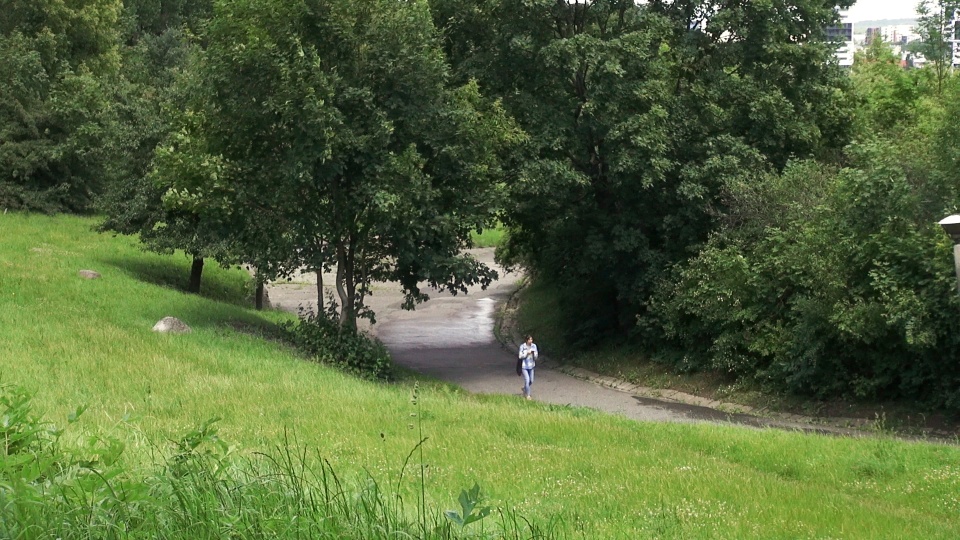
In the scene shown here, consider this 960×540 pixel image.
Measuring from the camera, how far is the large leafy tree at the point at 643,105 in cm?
2814

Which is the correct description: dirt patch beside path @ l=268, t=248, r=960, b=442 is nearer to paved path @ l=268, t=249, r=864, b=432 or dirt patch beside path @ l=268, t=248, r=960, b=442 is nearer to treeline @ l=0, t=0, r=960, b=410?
paved path @ l=268, t=249, r=864, b=432

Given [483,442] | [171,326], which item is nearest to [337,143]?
[171,326]

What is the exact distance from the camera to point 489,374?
102ft

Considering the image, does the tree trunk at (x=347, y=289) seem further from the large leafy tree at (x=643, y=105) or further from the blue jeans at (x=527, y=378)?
the large leafy tree at (x=643, y=105)

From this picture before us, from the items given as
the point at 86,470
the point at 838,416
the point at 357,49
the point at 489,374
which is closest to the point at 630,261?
the point at 489,374

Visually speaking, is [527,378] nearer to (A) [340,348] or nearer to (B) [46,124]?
(A) [340,348]

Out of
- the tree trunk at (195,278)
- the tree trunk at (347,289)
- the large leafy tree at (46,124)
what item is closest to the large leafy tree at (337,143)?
the tree trunk at (347,289)

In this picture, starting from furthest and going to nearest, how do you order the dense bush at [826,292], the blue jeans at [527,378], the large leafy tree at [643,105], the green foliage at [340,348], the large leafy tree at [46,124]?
1. the large leafy tree at [46,124]
2. the large leafy tree at [643,105]
3. the blue jeans at [527,378]
4. the green foliage at [340,348]
5. the dense bush at [826,292]

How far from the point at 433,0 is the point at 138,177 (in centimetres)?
1088

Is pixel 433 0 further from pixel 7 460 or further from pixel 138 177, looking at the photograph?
pixel 7 460

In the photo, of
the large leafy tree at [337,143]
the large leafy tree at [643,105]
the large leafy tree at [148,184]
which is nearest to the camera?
the large leafy tree at [337,143]

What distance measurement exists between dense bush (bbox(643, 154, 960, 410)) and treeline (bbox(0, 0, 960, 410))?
0.07 metres

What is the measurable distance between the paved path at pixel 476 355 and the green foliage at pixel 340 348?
3118 mm

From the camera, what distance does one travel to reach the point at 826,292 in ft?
79.5
